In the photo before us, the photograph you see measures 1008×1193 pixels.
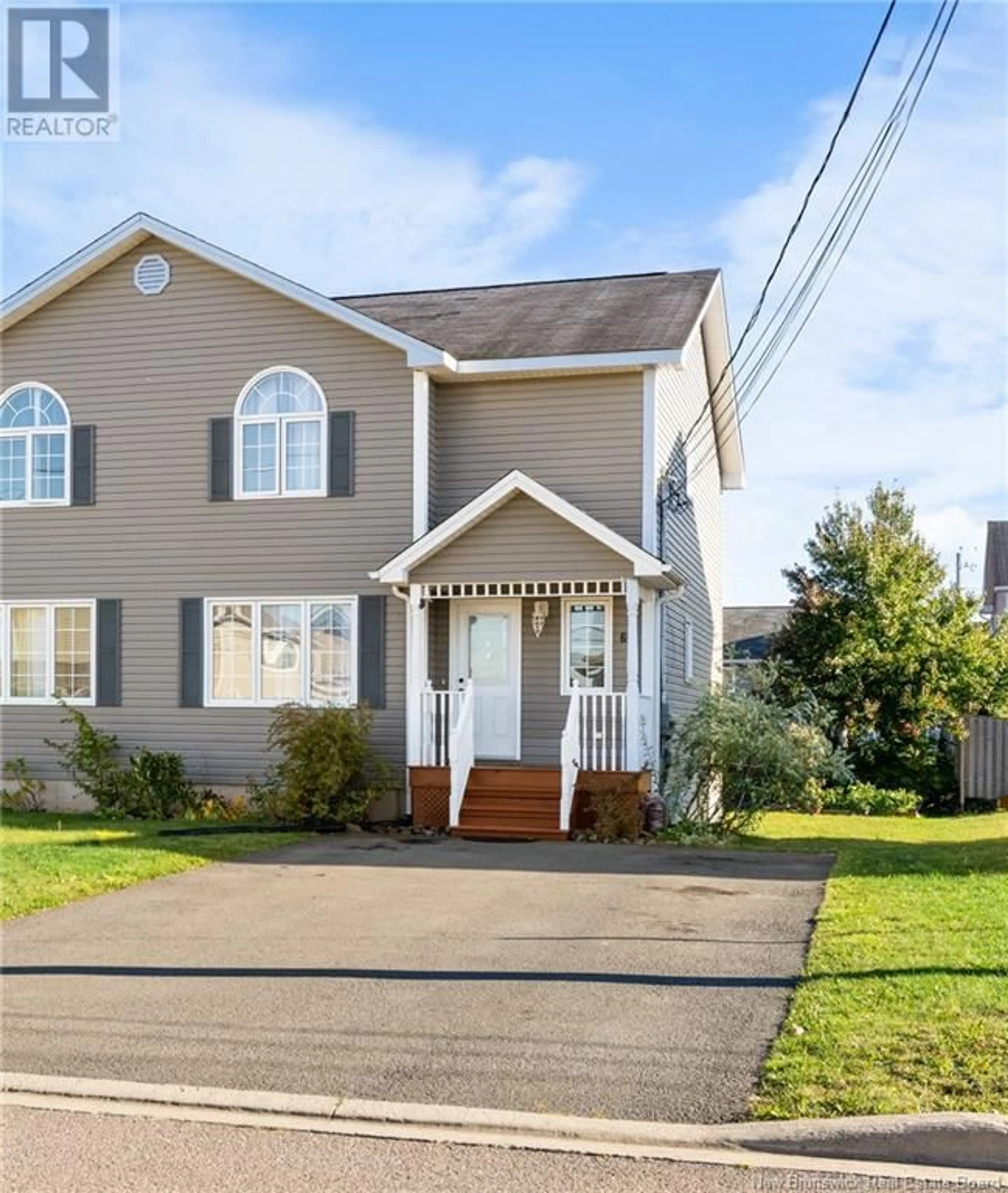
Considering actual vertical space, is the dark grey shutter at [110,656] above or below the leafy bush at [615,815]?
above

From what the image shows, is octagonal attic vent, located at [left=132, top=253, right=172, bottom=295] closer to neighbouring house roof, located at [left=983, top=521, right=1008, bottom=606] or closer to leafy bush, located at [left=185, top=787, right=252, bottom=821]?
leafy bush, located at [left=185, top=787, right=252, bottom=821]

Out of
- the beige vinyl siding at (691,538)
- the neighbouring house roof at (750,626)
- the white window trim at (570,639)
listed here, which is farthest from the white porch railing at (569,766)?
the neighbouring house roof at (750,626)

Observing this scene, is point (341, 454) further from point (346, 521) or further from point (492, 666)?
point (492, 666)

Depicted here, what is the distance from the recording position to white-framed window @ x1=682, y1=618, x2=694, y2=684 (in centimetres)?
1908

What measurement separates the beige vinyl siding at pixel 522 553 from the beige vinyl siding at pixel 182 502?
47.3 inches

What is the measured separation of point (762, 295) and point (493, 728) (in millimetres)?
6451

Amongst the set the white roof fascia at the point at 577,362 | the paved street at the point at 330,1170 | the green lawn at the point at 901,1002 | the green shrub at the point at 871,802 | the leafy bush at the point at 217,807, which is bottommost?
the green shrub at the point at 871,802

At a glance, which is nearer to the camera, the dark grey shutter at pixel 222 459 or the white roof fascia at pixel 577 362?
the white roof fascia at pixel 577 362

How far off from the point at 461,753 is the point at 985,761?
12216 mm

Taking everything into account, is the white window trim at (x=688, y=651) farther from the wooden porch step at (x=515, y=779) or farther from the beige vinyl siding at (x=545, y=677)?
the wooden porch step at (x=515, y=779)

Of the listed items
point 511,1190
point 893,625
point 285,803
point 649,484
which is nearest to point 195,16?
point 649,484

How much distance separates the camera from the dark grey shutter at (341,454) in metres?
16.8

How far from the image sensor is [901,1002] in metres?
6.47

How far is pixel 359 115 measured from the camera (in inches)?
450
